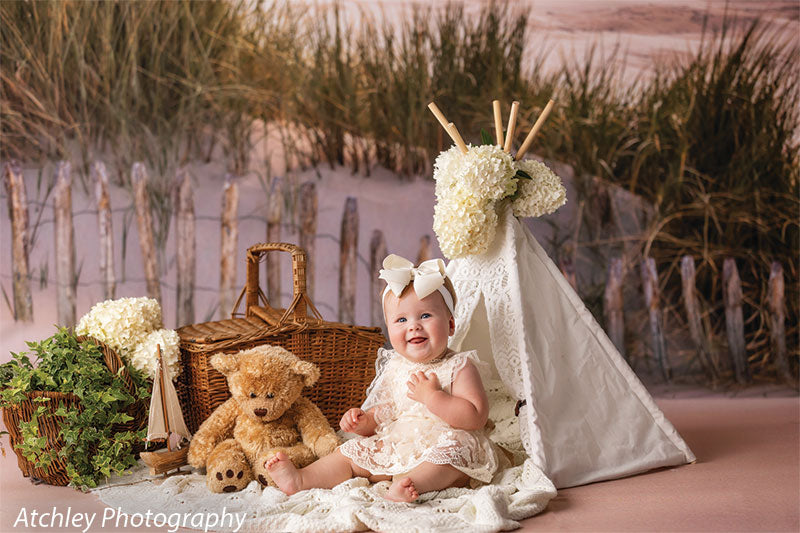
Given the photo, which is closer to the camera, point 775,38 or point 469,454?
point 469,454

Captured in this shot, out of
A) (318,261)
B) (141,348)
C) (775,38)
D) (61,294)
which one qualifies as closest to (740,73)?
(775,38)

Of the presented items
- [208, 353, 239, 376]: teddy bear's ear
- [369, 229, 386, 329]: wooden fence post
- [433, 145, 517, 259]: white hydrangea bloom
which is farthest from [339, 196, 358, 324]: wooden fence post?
Answer: [208, 353, 239, 376]: teddy bear's ear

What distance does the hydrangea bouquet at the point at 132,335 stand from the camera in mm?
2928

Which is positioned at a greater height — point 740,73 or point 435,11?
point 435,11

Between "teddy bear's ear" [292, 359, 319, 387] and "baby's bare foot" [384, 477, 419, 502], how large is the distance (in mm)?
562

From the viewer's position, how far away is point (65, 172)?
4.56 m

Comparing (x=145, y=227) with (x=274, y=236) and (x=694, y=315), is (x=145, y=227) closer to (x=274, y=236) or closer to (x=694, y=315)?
(x=274, y=236)

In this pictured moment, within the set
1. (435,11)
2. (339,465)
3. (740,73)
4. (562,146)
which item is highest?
(435,11)

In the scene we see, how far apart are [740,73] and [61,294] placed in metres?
4.13

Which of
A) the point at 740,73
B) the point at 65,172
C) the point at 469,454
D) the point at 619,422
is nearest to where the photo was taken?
the point at 469,454

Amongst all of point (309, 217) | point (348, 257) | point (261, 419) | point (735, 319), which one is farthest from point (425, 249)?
point (261, 419)

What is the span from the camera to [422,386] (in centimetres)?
265

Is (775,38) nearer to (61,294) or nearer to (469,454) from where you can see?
(469,454)

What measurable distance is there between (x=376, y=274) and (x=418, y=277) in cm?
214
